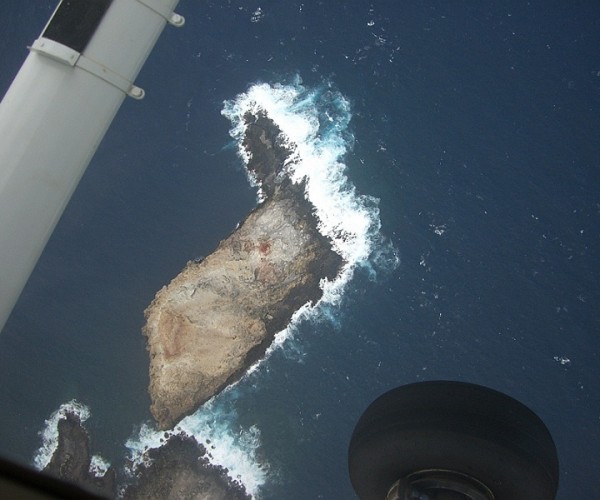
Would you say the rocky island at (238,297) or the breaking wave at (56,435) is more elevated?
the rocky island at (238,297)

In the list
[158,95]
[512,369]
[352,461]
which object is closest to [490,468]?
[352,461]

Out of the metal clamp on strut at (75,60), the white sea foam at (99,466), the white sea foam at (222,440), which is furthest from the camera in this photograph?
the white sea foam at (99,466)

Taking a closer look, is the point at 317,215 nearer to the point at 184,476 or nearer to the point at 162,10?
the point at 162,10

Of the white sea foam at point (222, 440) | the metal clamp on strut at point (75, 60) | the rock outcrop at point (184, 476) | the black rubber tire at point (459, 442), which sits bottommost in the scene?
the rock outcrop at point (184, 476)

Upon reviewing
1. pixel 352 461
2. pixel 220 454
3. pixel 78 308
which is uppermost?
pixel 352 461

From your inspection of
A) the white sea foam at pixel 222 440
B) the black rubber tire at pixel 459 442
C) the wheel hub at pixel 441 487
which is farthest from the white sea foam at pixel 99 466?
the wheel hub at pixel 441 487

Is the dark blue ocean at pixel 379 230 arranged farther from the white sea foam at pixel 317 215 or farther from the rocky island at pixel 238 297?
the rocky island at pixel 238 297

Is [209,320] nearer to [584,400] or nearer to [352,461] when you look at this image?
[352,461]

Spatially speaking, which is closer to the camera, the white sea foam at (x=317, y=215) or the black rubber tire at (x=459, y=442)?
the black rubber tire at (x=459, y=442)
